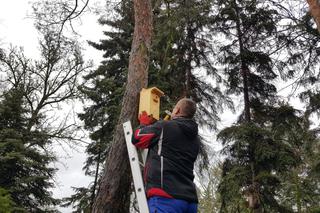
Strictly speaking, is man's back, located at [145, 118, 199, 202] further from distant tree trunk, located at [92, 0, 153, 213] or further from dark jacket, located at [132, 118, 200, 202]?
distant tree trunk, located at [92, 0, 153, 213]

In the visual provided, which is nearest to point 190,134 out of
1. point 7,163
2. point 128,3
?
point 128,3

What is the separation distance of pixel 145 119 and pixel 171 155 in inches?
28.6

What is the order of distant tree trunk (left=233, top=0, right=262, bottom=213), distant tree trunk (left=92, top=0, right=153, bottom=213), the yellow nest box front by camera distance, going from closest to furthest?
distant tree trunk (left=92, top=0, right=153, bottom=213)
the yellow nest box front
distant tree trunk (left=233, top=0, right=262, bottom=213)

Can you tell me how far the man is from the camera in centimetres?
354

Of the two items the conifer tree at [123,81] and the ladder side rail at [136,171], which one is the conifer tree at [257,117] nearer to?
the conifer tree at [123,81]

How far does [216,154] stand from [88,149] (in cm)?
539

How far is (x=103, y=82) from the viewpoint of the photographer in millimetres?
11359

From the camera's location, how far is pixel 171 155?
382 centimetres

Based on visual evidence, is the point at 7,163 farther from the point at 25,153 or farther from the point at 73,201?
the point at 73,201

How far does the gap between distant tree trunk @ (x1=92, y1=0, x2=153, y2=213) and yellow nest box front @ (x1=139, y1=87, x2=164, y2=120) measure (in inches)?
5.9

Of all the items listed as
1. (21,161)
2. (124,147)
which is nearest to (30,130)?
(21,161)

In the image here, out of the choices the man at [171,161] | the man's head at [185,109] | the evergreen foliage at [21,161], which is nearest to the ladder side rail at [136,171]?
the man at [171,161]

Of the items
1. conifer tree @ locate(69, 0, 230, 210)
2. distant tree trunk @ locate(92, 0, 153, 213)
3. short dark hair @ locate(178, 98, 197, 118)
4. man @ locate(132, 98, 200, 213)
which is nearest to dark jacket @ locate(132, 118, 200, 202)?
man @ locate(132, 98, 200, 213)

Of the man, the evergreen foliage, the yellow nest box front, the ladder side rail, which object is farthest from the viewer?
the evergreen foliage
